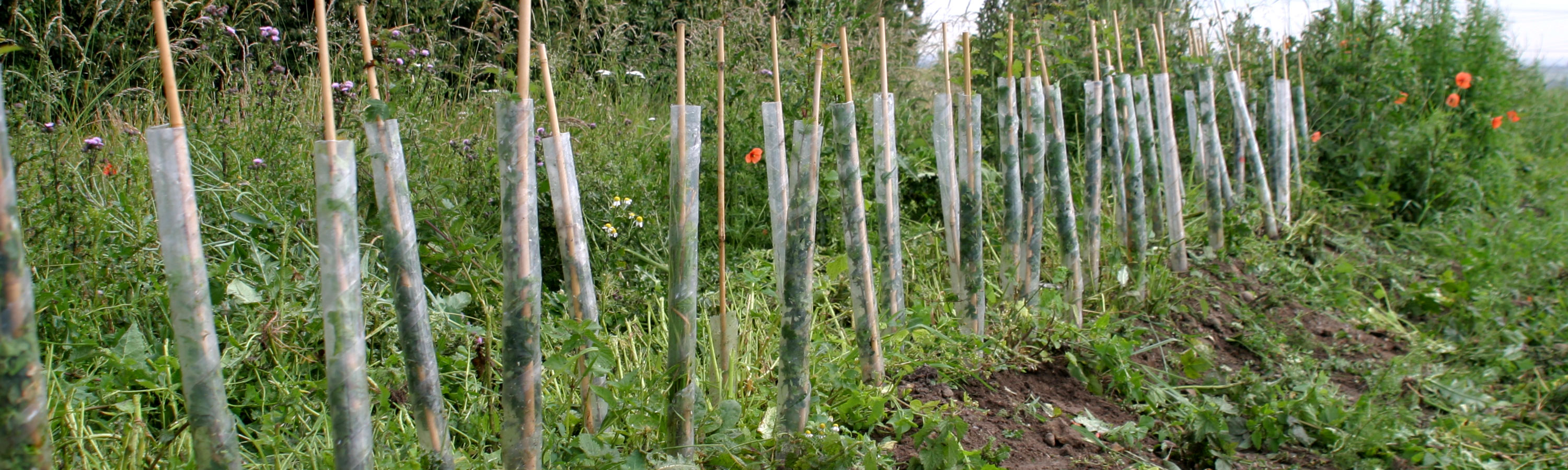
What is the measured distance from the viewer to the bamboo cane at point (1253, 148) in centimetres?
495

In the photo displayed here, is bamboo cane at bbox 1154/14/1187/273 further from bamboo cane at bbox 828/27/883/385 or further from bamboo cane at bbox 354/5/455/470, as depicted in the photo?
bamboo cane at bbox 354/5/455/470

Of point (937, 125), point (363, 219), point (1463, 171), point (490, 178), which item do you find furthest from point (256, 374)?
point (1463, 171)

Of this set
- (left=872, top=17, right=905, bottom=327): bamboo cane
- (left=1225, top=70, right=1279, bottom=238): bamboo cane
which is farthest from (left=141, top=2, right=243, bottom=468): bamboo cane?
(left=1225, top=70, right=1279, bottom=238): bamboo cane

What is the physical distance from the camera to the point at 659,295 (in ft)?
10.00

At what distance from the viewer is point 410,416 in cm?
229

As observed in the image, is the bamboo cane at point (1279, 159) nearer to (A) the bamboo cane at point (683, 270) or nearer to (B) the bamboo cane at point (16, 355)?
(A) the bamboo cane at point (683, 270)

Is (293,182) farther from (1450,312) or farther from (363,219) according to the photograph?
(1450,312)

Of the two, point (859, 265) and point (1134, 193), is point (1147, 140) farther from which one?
point (859, 265)

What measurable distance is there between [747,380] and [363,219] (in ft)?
4.24

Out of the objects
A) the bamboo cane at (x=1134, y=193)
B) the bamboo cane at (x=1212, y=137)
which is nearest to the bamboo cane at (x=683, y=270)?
the bamboo cane at (x=1134, y=193)

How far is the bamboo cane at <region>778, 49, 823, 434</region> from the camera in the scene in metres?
2.12

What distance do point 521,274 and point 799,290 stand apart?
675mm

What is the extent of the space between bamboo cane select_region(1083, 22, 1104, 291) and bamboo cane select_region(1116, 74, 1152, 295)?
20cm

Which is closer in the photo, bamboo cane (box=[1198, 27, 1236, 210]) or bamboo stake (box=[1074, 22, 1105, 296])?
bamboo stake (box=[1074, 22, 1105, 296])
